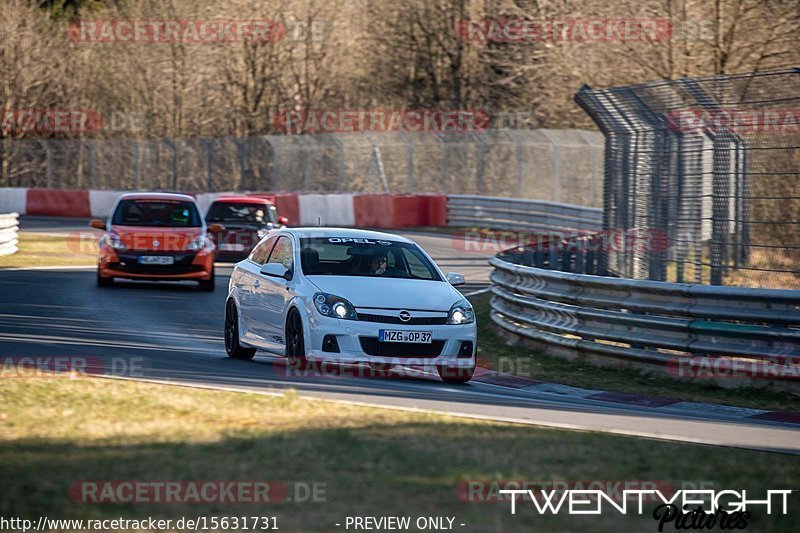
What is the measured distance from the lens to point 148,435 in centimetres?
800

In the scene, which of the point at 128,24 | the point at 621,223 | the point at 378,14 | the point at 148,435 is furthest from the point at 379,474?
the point at 128,24

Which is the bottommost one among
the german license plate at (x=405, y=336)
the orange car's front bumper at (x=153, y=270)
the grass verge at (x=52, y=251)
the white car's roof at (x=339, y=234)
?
the grass verge at (x=52, y=251)

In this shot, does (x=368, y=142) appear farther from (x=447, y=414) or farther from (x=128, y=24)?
(x=447, y=414)

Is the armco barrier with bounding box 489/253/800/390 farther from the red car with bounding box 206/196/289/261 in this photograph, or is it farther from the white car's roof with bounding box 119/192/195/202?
the red car with bounding box 206/196/289/261

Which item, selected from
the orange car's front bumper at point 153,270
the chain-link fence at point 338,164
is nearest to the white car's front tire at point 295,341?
the orange car's front bumper at point 153,270

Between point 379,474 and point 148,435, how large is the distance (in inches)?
68.5

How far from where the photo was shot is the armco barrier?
11.8 meters

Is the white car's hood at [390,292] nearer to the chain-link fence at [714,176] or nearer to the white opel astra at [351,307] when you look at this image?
the white opel astra at [351,307]

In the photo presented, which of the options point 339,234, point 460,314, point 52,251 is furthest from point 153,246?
point 52,251

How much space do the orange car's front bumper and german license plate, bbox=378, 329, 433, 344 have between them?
32.7 feet

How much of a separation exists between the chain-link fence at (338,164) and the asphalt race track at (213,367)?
57.3 ft

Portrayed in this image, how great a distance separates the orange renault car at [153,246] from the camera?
20.7 m

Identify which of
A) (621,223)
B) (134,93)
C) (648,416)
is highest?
(134,93)

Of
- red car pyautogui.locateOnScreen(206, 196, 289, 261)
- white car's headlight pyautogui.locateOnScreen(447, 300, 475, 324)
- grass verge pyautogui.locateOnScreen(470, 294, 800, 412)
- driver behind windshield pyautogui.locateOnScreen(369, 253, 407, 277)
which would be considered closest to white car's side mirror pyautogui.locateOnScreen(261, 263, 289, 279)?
driver behind windshield pyautogui.locateOnScreen(369, 253, 407, 277)
